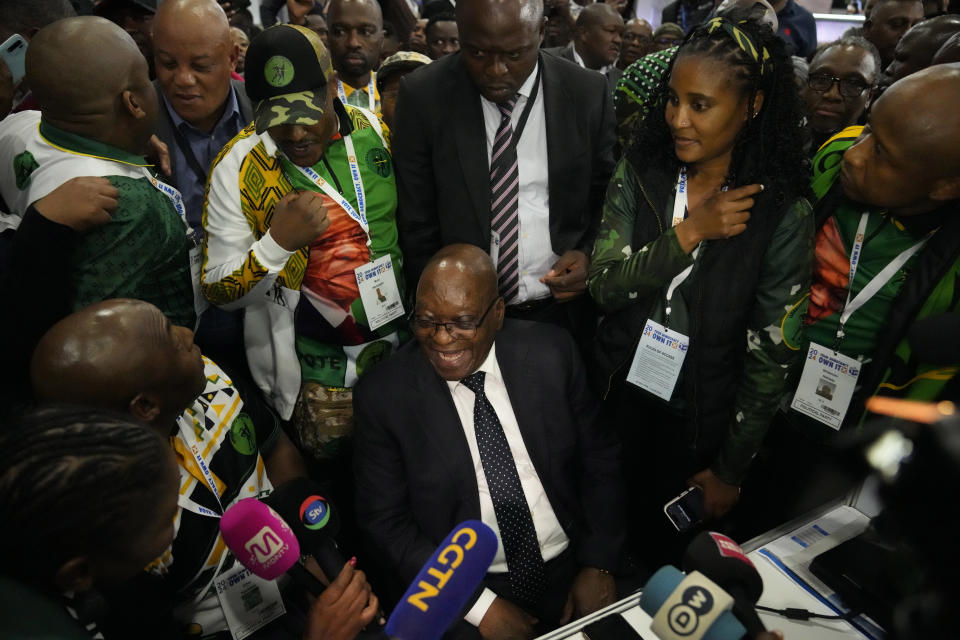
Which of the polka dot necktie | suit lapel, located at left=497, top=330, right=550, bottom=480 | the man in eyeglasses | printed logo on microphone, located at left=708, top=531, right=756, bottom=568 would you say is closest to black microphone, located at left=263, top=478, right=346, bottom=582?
the polka dot necktie

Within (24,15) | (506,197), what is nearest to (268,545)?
(506,197)

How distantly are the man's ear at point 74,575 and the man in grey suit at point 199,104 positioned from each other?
1.44m

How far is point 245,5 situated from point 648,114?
4.27m

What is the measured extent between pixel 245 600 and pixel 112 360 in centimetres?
80

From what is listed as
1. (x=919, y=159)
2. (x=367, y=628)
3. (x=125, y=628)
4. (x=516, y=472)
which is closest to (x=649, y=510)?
(x=516, y=472)

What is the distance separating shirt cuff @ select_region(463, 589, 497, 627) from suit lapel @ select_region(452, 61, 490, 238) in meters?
1.42

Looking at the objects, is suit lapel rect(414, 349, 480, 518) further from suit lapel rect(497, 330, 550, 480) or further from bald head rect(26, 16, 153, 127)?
bald head rect(26, 16, 153, 127)

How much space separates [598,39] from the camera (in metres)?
5.42

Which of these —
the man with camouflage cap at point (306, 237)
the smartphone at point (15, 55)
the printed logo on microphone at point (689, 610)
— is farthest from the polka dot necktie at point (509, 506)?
the smartphone at point (15, 55)

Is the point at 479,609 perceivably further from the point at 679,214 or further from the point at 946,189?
the point at 946,189

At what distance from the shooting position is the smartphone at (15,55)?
2141mm

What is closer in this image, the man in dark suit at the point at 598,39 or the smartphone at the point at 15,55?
the smartphone at the point at 15,55

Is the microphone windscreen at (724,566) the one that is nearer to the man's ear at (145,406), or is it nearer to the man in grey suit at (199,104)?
the man's ear at (145,406)

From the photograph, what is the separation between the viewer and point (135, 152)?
1.97 metres
